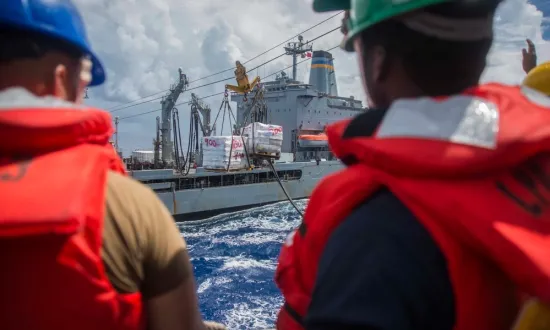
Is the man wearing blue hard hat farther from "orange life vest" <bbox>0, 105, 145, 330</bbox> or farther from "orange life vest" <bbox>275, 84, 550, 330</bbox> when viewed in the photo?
"orange life vest" <bbox>275, 84, 550, 330</bbox>

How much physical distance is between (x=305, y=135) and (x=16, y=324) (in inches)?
981

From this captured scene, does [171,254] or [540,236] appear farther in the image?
[171,254]

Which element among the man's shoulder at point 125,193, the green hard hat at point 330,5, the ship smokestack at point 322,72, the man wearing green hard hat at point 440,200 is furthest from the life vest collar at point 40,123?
the ship smokestack at point 322,72

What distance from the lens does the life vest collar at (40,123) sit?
2.90 ft

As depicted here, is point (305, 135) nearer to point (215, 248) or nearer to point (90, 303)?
point (215, 248)

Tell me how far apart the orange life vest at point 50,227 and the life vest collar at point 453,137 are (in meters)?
0.61

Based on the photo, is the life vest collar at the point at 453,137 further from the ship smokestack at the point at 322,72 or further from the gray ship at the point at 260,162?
the ship smokestack at the point at 322,72

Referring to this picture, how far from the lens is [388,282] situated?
0.71 meters

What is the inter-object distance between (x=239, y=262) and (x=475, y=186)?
1222cm

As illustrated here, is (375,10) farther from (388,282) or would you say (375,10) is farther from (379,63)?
(388,282)

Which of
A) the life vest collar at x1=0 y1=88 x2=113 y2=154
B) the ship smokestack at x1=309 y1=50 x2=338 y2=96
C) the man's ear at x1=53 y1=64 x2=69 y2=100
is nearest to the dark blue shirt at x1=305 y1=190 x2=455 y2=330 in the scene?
the life vest collar at x1=0 y1=88 x2=113 y2=154

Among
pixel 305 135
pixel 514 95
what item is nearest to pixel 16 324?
pixel 514 95

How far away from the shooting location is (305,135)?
25.6m

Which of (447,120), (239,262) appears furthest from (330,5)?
(239,262)
